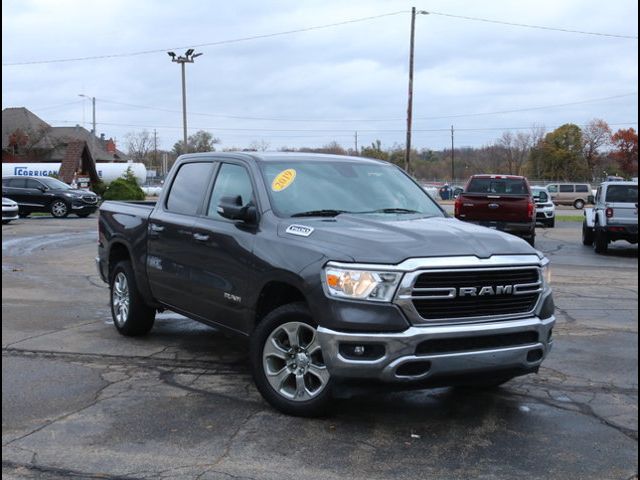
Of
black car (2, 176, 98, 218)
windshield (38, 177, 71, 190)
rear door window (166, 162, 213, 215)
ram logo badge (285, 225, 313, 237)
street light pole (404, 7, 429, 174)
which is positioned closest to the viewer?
ram logo badge (285, 225, 313, 237)

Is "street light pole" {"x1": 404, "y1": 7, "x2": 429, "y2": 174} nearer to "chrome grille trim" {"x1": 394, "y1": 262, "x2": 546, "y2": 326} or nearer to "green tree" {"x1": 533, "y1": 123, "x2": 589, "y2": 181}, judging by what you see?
"chrome grille trim" {"x1": 394, "y1": 262, "x2": 546, "y2": 326}

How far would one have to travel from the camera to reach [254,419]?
16.7 ft

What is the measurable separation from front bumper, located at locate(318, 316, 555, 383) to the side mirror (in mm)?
1278

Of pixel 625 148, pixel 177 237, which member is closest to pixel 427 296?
pixel 177 237

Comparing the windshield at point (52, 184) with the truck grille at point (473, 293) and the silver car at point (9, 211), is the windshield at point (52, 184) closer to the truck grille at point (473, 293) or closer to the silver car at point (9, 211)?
the silver car at point (9, 211)

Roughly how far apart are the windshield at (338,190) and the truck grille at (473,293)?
131cm

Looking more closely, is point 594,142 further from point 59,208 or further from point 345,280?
point 345,280

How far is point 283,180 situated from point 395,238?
1.41 metres

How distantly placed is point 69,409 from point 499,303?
311cm

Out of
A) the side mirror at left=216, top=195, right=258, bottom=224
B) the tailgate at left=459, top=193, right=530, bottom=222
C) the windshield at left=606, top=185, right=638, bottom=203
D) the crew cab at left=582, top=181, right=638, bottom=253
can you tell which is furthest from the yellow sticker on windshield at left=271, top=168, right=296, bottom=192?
the windshield at left=606, top=185, right=638, bottom=203

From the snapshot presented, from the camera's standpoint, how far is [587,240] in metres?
21.0

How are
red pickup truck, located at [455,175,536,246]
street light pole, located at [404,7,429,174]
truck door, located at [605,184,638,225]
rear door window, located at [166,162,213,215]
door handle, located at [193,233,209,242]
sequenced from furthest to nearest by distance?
1. street light pole, located at [404,7,429,174]
2. red pickup truck, located at [455,175,536,246]
3. truck door, located at [605,184,638,225]
4. rear door window, located at [166,162,213,215]
5. door handle, located at [193,233,209,242]

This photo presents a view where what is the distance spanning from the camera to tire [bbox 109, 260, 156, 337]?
24.6 feet

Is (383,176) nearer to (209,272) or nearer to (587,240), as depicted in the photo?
(209,272)
